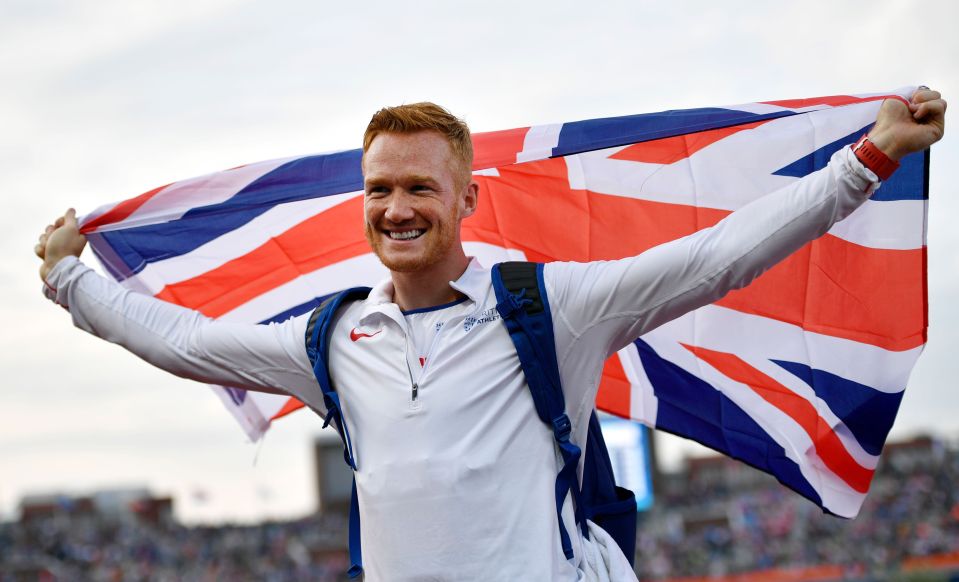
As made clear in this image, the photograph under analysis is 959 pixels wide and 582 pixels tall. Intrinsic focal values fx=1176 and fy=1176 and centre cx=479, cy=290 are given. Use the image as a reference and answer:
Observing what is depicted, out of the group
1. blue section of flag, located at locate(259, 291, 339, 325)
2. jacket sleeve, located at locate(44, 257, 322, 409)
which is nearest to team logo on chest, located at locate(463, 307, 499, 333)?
jacket sleeve, located at locate(44, 257, 322, 409)

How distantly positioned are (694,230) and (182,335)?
1.85 metres

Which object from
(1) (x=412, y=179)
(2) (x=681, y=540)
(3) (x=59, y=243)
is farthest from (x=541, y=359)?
(2) (x=681, y=540)

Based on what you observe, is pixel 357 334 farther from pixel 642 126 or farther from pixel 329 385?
pixel 642 126

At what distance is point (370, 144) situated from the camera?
10.7 ft

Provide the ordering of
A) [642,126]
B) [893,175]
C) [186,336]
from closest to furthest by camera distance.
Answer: [186,336], [642,126], [893,175]

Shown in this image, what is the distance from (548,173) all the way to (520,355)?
154 centimetres

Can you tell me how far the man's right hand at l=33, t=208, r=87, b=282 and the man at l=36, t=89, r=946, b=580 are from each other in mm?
946

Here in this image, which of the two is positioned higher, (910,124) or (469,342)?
(910,124)

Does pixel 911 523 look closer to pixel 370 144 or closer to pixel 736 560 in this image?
pixel 736 560

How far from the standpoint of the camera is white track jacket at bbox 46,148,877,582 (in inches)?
114

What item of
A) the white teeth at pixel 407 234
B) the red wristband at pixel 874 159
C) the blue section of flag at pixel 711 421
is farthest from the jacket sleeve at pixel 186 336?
the red wristband at pixel 874 159

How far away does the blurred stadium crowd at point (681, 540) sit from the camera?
34.3 metres

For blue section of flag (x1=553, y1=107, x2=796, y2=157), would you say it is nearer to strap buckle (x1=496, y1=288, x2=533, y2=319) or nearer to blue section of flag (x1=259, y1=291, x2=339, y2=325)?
strap buckle (x1=496, y1=288, x2=533, y2=319)

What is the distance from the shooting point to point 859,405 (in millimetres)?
4086
